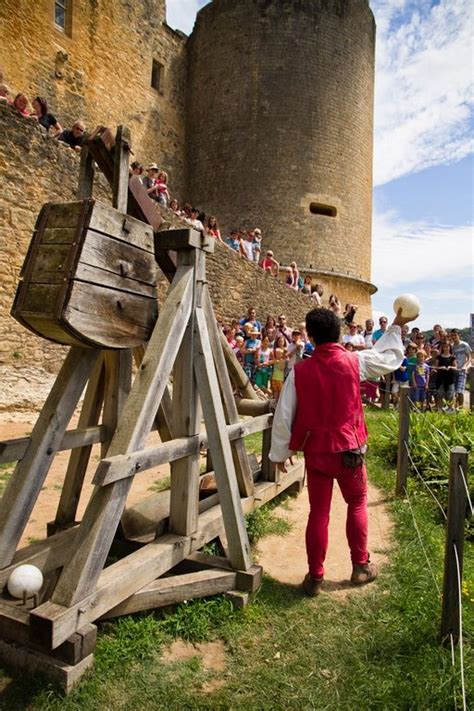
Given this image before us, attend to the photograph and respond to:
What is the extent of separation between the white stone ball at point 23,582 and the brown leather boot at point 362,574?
6.70 feet

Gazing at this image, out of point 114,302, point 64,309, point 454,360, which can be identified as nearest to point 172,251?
point 114,302

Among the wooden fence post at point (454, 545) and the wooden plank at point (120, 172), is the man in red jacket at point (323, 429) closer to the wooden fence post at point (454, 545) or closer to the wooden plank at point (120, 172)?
the wooden fence post at point (454, 545)

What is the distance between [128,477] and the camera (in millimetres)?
2570

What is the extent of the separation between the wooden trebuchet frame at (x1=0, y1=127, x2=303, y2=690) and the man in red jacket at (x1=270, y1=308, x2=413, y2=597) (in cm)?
41

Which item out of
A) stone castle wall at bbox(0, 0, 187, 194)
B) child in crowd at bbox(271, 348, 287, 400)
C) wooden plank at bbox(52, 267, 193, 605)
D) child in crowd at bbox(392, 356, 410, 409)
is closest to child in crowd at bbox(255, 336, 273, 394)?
child in crowd at bbox(271, 348, 287, 400)

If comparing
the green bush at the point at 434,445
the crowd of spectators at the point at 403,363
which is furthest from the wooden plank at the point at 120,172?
the crowd of spectators at the point at 403,363

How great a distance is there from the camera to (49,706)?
85.7 inches

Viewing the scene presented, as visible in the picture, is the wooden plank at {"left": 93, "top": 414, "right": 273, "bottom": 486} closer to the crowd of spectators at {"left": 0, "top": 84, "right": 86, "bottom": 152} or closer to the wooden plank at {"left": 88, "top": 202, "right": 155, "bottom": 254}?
the wooden plank at {"left": 88, "top": 202, "right": 155, "bottom": 254}

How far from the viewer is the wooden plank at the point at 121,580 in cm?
219

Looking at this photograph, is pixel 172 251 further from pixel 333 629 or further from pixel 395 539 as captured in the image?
pixel 395 539

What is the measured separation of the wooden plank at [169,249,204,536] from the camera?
3189 mm

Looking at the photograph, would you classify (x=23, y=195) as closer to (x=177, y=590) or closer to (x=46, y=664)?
(x=177, y=590)

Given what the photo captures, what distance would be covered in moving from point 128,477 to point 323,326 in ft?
5.03

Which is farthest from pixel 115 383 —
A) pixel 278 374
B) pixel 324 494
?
pixel 278 374
